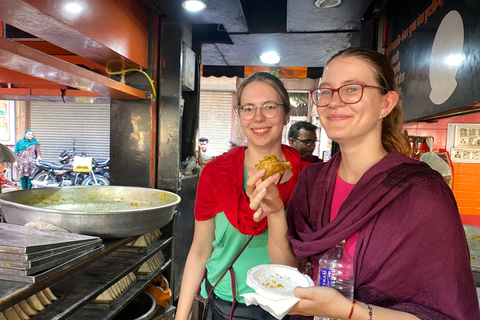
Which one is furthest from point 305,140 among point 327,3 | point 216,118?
point 216,118

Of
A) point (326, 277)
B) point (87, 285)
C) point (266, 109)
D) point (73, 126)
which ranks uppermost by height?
point (73, 126)

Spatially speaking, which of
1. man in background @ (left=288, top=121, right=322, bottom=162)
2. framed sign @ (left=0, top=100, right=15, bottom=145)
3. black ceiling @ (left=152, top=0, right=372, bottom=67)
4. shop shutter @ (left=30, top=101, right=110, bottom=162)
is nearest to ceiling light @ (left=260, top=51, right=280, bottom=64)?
black ceiling @ (left=152, top=0, right=372, bottom=67)

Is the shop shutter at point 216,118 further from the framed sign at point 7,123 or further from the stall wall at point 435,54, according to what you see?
the stall wall at point 435,54

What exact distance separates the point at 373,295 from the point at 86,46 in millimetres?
2697

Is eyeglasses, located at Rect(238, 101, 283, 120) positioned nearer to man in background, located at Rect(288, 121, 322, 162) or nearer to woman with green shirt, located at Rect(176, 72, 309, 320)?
woman with green shirt, located at Rect(176, 72, 309, 320)

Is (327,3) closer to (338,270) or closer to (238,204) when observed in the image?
(238,204)

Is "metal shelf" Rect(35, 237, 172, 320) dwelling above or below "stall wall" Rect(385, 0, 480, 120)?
below

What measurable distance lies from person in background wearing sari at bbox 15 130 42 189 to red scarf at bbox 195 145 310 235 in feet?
31.2

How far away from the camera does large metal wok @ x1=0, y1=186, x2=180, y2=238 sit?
66.2 inches

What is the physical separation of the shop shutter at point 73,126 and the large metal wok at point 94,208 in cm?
1085

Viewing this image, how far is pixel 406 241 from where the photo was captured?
41.7 inches

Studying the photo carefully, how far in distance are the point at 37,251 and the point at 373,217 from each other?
1.45 m

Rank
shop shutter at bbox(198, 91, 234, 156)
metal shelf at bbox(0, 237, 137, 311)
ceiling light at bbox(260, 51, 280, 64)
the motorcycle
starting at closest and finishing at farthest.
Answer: metal shelf at bbox(0, 237, 137, 311) < ceiling light at bbox(260, 51, 280, 64) < the motorcycle < shop shutter at bbox(198, 91, 234, 156)

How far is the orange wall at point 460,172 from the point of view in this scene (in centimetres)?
359
